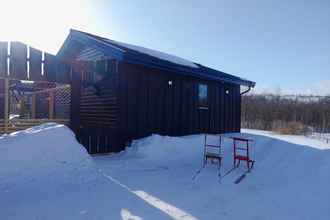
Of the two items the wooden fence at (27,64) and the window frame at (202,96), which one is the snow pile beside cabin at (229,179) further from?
the wooden fence at (27,64)

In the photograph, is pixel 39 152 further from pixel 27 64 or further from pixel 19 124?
pixel 19 124

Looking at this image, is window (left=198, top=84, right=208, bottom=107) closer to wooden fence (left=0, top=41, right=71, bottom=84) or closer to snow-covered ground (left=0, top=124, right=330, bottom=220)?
snow-covered ground (left=0, top=124, right=330, bottom=220)

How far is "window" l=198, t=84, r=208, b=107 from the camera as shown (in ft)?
39.7

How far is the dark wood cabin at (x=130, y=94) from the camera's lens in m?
9.12

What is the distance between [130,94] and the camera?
9367mm

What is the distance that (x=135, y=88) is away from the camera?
375 inches

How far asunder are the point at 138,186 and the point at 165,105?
5.27 metres

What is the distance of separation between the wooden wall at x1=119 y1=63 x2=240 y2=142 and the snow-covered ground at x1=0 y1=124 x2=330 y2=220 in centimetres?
169

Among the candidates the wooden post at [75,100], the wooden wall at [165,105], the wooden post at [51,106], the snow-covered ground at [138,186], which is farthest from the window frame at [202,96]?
the wooden post at [51,106]

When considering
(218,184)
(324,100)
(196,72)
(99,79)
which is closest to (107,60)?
(99,79)

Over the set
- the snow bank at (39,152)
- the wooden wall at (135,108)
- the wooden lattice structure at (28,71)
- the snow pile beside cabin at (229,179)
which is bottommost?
the snow pile beside cabin at (229,179)

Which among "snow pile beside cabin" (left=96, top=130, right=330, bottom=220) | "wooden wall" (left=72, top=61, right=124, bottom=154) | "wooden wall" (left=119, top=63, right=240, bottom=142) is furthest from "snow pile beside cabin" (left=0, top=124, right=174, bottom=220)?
"wooden wall" (left=119, top=63, right=240, bottom=142)

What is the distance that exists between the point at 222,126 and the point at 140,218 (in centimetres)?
998

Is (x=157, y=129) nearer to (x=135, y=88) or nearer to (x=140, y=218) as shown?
(x=135, y=88)
